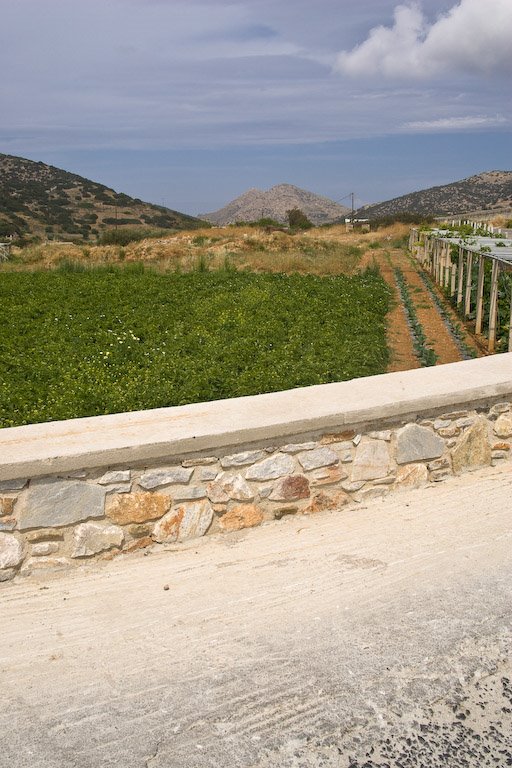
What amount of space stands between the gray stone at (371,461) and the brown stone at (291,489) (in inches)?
13.6

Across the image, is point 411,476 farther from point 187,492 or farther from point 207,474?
point 187,492

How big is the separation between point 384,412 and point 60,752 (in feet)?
8.73

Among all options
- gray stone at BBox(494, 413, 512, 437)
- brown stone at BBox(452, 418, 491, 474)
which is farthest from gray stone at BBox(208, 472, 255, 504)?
gray stone at BBox(494, 413, 512, 437)

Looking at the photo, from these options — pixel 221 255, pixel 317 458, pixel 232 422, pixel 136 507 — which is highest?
pixel 221 255

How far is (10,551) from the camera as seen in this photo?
3957mm

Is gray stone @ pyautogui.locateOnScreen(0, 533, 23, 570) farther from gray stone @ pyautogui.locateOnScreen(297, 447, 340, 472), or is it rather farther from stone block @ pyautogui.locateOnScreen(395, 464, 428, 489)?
stone block @ pyautogui.locateOnScreen(395, 464, 428, 489)

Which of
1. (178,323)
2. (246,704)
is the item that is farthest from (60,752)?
(178,323)

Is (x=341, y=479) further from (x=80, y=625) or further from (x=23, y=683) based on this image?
(x=23, y=683)

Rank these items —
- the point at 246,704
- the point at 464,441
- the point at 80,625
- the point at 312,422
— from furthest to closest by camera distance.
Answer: the point at 464,441, the point at 312,422, the point at 80,625, the point at 246,704

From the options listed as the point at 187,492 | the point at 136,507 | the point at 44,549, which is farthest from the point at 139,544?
the point at 44,549

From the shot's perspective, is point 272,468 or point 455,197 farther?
point 455,197

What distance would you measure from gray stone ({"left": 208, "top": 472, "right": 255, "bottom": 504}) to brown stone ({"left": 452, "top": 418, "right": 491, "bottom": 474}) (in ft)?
5.12

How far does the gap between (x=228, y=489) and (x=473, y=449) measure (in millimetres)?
1844

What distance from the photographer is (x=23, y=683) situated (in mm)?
3256
